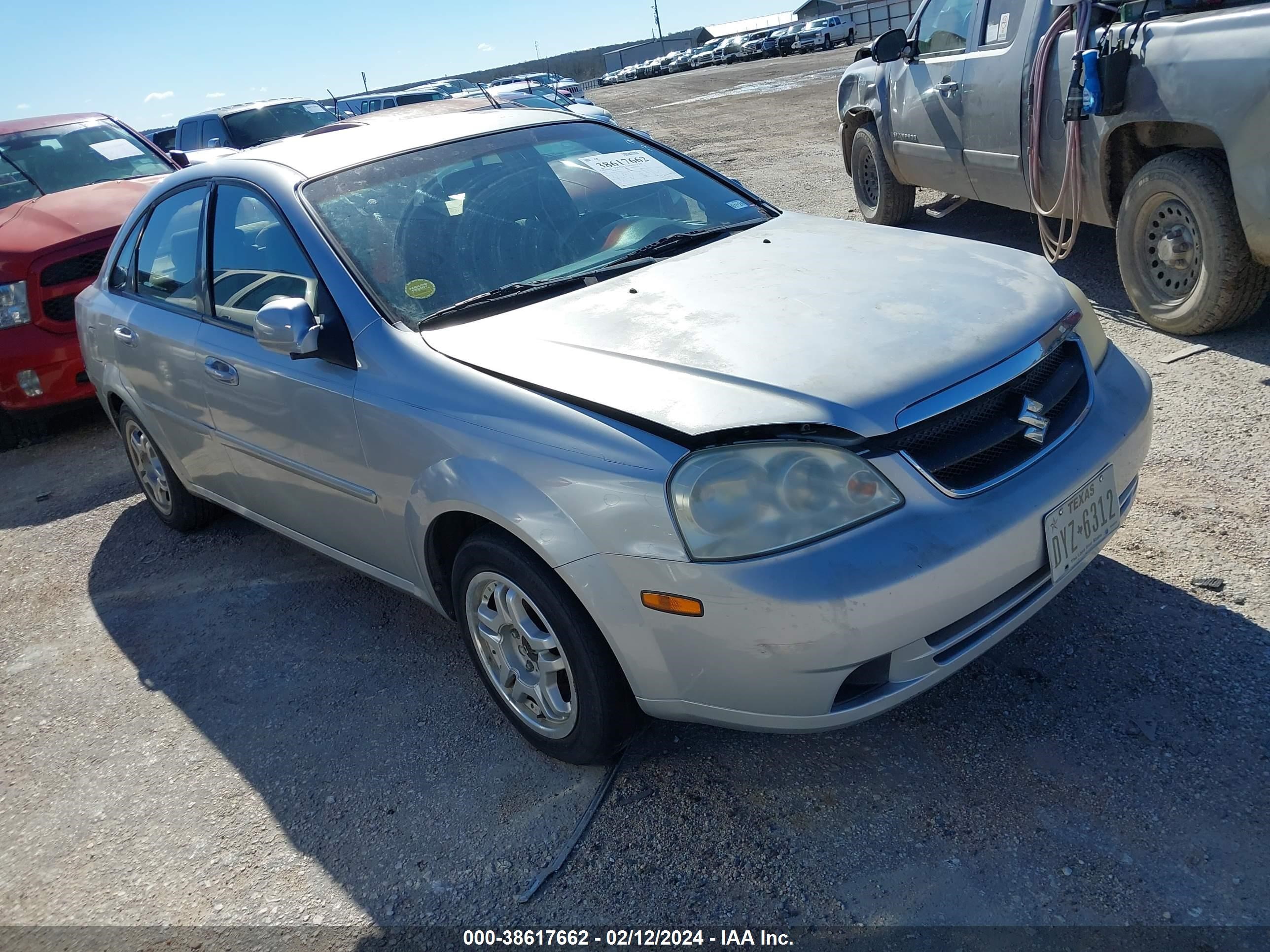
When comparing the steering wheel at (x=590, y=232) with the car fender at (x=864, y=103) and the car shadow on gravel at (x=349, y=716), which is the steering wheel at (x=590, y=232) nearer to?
the car shadow on gravel at (x=349, y=716)

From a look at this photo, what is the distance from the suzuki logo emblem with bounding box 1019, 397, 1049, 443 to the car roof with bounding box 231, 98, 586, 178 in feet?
7.08

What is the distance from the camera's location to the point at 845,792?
8.48 feet

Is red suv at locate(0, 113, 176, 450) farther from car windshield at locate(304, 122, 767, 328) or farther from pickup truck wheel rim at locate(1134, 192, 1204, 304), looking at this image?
pickup truck wheel rim at locate(1134, 192, 1204, 304)

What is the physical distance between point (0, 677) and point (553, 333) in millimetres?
2755

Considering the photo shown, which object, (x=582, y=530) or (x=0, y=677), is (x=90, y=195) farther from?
(x=582, y=530)

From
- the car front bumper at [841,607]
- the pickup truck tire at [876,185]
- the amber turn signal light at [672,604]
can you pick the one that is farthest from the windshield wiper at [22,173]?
the amber turn signal light at [672,604]

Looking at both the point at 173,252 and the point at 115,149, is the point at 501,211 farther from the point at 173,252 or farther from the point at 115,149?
the point at 115,149

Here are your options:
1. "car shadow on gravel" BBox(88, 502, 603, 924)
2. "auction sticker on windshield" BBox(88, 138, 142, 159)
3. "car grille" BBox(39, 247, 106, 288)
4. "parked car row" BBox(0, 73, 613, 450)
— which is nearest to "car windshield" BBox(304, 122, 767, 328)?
"parked car row" BBox(0, 73, 613, 450)

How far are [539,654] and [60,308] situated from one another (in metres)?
5.08

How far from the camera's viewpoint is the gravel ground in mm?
2301

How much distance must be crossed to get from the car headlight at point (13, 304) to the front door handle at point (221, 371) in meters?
3.34

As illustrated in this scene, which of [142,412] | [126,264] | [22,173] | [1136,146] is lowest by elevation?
[142,412]

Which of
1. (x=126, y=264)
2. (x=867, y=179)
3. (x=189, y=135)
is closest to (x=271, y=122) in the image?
(x=189, y=135)

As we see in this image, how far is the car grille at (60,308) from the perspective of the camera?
20.5ft
